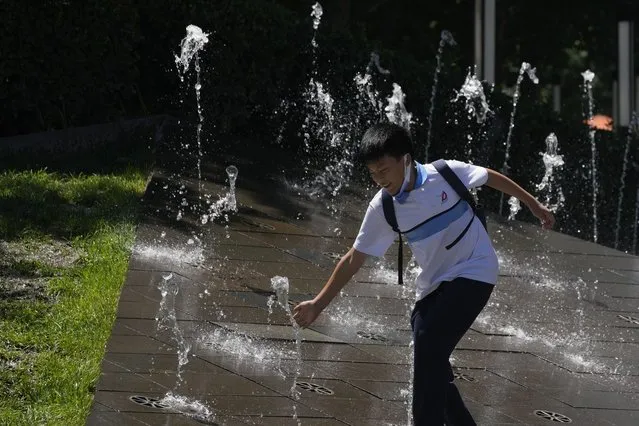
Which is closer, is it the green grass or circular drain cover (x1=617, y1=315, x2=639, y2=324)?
the green grass

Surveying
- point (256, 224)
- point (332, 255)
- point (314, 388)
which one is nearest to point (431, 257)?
point (314, 388)

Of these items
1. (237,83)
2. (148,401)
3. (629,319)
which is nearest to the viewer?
(148,401)

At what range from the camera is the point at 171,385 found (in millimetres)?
6574

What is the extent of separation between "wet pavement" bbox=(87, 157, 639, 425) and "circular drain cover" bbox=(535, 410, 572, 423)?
0.05ft

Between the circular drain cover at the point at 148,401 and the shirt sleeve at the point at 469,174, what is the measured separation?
1.74 m

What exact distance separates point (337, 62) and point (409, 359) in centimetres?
609

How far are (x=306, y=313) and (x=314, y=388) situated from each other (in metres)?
1.21

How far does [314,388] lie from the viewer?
268 inches

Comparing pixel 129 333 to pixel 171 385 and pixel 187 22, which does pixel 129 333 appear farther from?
pixel 187 22

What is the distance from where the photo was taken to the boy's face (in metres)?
5.63

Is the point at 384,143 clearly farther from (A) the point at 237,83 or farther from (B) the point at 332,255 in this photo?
(A) the point at 237,83

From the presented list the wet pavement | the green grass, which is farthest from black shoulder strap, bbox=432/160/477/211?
the green grass

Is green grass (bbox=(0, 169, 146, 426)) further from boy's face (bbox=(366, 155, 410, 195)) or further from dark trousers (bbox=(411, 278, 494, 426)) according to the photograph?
boy's face (bbox=(366, 155, 410, 195))

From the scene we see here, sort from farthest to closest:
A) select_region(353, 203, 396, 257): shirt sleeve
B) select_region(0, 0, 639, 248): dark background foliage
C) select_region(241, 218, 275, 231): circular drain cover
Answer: select_region(0, 0, 639, 248): dark background foliage < select_region(241, 218, 275, 231): circular drain cover < select_region(353, 203, 396, 257): shirt sleeve
